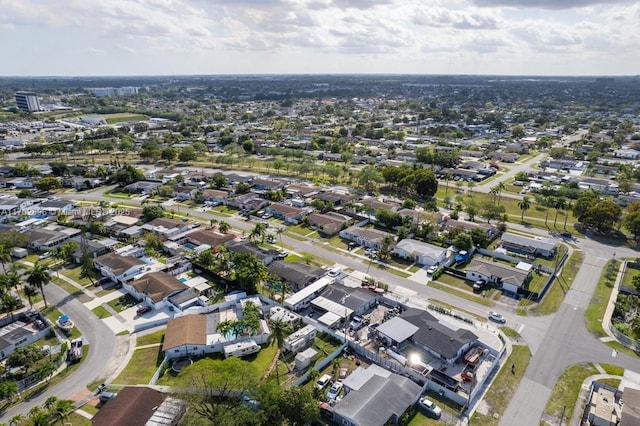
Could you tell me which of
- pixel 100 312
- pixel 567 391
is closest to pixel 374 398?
pixel 567 391

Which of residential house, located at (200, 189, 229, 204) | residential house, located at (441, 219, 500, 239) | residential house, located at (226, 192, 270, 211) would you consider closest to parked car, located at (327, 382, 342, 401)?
residential house, located at (441, 219, 500, 239)

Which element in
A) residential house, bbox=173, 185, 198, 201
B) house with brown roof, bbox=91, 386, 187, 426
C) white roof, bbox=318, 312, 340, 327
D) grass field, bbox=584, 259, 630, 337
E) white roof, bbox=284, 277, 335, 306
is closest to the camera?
house with brown roof, bbox=91, 386, 187, 426

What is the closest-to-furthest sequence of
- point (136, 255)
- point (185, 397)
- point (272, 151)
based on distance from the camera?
point (185, 397), point (136, 255), point (272, 151)

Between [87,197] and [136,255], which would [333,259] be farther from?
[87,197]

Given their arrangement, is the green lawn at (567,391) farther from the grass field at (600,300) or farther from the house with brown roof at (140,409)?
the house with brown roof at (140,409)

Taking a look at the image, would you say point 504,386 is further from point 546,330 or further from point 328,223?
point 328,223

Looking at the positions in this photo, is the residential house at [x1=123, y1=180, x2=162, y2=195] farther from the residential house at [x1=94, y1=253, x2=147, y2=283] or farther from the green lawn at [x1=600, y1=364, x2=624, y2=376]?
the green lawn at [x1=600, y1=364, x2=624, y2=376]

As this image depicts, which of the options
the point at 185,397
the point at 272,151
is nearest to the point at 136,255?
the point at 185,397
